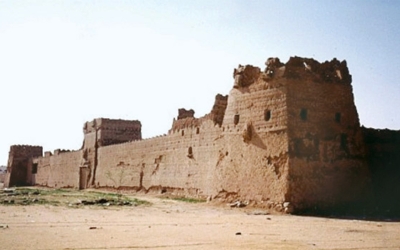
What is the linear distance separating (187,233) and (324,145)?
8.38m

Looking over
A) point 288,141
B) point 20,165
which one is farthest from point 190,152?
point 20,165

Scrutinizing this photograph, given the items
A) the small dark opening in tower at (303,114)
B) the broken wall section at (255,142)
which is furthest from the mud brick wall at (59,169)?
the small dark opening in tower at (303,114)

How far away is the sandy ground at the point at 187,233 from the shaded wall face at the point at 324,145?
8.29 ft

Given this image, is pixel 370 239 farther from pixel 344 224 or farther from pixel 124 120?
pixel 124 120

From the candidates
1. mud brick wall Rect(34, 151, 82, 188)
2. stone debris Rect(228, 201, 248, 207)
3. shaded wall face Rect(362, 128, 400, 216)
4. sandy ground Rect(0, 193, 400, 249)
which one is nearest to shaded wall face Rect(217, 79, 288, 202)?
stone debris Rect(228, 201, 248, 207)

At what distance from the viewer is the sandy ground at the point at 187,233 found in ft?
24.8

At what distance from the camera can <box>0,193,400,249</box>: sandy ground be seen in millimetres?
7559

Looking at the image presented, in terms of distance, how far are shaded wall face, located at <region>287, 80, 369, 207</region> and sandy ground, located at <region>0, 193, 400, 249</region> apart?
253 centimetres

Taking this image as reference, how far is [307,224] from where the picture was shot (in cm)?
1150

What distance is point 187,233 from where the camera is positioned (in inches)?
357

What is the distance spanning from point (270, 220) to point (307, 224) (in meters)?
1.19

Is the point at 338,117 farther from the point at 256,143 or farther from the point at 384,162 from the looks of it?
the point at 384,162

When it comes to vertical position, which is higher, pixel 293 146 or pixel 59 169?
pixel 59 169

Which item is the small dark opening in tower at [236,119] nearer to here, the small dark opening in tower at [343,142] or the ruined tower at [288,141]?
the ruined tower at [288,141]
